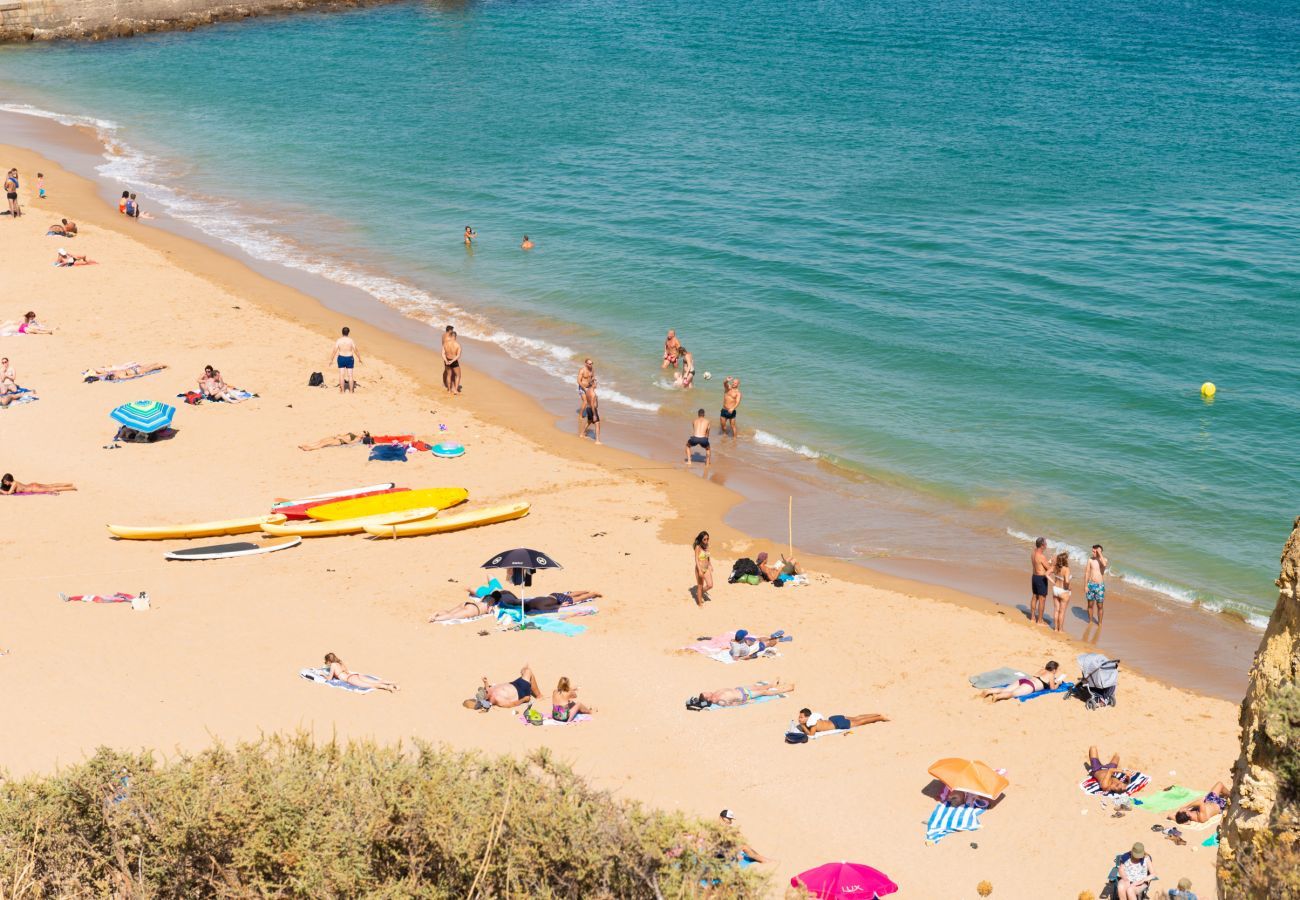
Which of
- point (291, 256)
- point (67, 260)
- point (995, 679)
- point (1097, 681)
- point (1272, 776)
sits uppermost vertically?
point (1272, 776)

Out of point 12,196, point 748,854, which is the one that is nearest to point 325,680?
point 748,854

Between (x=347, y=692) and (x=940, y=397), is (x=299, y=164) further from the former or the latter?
(x=347, y=692)

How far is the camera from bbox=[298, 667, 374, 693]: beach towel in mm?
15656

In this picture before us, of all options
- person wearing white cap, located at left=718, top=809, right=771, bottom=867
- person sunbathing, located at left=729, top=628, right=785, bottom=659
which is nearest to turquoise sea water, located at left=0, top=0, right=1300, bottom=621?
person sunbathing, located at left=729, top=628, right=785, bottom=659

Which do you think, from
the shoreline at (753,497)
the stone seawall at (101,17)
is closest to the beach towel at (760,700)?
the shoreline at (753,497)

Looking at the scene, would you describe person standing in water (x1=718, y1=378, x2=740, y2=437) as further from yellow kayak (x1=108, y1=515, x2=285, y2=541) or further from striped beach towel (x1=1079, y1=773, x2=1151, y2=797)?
striped beach towel (x1=1079, y1=773, x2=1151, y2=797)

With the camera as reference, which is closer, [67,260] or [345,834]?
[345,834]

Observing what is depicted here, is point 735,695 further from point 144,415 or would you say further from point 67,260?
point 67,260

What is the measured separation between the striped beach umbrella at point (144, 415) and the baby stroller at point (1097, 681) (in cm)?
1577

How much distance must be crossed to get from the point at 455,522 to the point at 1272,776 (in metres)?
14.0

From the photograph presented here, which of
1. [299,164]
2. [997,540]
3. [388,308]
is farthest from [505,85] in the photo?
[997,540]

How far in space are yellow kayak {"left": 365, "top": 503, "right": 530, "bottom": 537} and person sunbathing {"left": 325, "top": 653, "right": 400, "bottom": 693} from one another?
458 centimetres

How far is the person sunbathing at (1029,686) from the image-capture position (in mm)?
16141

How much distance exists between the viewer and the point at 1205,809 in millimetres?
13523
